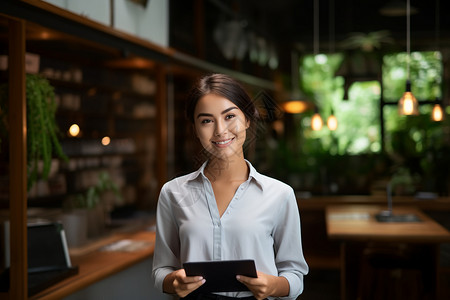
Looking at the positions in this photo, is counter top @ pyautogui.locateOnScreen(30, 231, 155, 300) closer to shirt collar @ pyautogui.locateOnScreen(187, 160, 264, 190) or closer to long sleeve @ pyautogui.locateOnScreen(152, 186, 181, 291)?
long sleeve @ pyautogui.locateOnScreen(152, 186, 181, 291)

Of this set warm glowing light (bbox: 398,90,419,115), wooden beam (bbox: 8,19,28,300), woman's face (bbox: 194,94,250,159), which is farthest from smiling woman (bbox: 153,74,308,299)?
warm glowing light (bbox: 398,90,419,115)

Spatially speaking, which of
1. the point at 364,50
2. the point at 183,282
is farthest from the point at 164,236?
the point at 364,50

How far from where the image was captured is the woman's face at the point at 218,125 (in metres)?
Result: 1.62

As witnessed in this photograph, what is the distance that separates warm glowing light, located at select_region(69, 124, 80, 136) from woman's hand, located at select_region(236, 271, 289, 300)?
2757mm

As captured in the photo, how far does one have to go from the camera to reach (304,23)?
22.3 feet

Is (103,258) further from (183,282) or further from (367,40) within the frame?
(367,40)

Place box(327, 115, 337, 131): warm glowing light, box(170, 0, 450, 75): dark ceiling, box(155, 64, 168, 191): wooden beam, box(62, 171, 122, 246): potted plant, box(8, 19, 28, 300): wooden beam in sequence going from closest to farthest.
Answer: box(8, 19, 28, 300): wooden beam → box(62, 171, 122, 246): potted plant → box(155, 64, 168, 191): wooden beam → box(327, 115, 337, 131): warm glowing light → box(170, 0, 450, 75): dark ceiling

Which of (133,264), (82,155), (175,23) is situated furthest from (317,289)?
(175,23)

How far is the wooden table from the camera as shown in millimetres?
4203

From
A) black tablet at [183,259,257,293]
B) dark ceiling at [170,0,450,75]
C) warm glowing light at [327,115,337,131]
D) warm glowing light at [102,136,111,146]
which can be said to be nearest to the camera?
black tablet at [183,259,257,293]

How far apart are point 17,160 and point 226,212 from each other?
179 cm

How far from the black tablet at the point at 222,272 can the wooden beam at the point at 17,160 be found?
181 centimetres

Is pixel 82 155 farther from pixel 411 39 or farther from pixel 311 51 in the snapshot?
pixel 411 39

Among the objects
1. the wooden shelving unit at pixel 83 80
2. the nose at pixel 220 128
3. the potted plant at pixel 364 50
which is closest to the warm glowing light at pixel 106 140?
the wooden shelving unit at pixel 83 80
